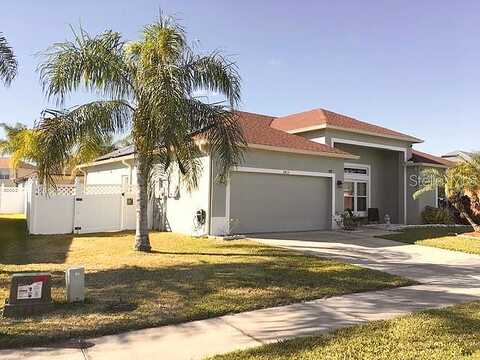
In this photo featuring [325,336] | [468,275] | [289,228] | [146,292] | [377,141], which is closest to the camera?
[325,336]

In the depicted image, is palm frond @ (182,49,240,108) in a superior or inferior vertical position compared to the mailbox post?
superior

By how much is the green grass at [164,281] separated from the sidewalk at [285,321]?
291 mm

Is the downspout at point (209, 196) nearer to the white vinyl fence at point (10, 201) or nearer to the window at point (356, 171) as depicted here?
the window at point (356, 171)

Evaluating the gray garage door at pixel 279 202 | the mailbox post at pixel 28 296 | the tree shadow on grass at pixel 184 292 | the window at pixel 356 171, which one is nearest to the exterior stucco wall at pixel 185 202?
the gray garage door at pixel 279 202

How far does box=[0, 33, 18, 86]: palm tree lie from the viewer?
1101cm

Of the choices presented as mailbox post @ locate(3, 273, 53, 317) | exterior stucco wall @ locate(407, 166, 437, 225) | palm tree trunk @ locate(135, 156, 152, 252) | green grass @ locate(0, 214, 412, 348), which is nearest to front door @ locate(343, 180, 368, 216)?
exterior stucco wall @ locate(407, 166, 437, 225)

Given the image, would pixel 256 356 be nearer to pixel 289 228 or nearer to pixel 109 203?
pixel 289 228

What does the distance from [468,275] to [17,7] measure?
13277 mm

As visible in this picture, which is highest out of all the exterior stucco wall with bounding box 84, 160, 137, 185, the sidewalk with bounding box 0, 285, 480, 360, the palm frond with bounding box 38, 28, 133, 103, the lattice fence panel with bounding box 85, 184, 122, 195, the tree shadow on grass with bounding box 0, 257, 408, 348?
the palm frond with bounding box 38, 28, 133, 103

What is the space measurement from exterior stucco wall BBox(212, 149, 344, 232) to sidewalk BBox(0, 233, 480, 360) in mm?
5767

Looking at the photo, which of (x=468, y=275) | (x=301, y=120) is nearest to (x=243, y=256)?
(x=468, y=275)

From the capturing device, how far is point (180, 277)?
27.8 ft

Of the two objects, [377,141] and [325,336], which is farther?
[377,141]

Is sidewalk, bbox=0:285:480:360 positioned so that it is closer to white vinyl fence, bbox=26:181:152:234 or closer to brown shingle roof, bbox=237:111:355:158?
brown shingle roof, bbox=237:111:355:158
